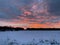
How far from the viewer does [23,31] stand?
7.55 metres

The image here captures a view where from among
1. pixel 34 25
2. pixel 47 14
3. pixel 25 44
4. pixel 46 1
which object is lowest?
pixel 25 44

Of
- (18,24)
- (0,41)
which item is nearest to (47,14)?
(18,24)

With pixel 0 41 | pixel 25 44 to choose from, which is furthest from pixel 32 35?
pixel 0 41

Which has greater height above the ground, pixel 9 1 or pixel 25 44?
pixel 9 1

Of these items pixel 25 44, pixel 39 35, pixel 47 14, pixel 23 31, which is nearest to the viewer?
pixel 25 44

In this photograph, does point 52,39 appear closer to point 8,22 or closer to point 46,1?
point 46,1

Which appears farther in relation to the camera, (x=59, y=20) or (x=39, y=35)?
(x=59, y=20)

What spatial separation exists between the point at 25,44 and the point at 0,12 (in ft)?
7.86

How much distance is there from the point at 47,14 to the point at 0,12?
2261 millimetres

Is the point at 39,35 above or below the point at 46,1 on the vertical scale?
below

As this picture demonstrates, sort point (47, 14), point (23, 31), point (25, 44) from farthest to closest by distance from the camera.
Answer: point (47, 14) < point (23, 31) < point (25, 44)

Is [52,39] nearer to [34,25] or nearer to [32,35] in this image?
[32,35]

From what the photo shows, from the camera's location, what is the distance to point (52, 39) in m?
6.78

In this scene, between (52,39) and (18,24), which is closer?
(52,39)
